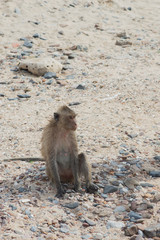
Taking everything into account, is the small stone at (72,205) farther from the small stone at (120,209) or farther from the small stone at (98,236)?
the small stone at (98,236)

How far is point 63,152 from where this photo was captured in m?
5.41

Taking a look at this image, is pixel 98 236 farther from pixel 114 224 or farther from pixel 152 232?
pixel 152 232

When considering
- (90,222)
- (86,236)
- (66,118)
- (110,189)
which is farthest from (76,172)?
(86,236)

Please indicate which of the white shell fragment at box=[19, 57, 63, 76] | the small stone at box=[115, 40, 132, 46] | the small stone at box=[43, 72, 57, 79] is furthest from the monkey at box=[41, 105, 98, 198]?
the small stone at box=[115, 40, 132, 46]

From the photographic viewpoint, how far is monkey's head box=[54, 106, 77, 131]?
515 centimetres

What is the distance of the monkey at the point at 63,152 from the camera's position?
518 cm

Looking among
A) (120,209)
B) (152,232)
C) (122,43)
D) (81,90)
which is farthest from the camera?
(122,43)

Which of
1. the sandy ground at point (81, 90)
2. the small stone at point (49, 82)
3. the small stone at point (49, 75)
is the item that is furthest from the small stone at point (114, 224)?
the small stone at point (49, 75)

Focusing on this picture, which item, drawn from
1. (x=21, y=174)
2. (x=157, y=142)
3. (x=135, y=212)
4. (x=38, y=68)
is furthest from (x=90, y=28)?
(x=135, y=212)

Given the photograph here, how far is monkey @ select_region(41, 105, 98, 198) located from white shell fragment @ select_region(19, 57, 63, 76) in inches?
180

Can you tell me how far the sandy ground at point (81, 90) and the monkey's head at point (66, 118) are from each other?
34.8 inches

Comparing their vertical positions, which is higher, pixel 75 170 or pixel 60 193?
pixel 75 170

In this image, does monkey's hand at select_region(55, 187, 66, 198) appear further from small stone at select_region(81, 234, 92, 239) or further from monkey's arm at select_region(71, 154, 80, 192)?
small stone at select_region(81, 234, 92, 239)

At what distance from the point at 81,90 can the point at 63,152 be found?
4011 millimetres
